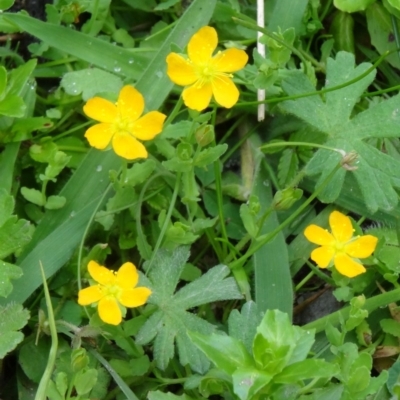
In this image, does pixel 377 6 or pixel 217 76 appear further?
pixel 377 6

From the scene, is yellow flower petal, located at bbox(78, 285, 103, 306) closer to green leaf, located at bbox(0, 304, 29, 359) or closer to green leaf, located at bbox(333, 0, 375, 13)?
green leaf, located at bbox(0, 304, 29, 359)

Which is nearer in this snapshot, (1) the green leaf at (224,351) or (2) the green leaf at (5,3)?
(1) the green leaf at (224,351)

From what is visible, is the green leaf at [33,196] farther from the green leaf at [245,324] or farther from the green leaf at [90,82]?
the green leaf at [245,324]

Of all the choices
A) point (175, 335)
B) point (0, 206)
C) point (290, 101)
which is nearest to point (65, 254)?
point (0, 206)

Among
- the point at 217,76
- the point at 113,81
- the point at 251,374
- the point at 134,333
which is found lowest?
the point at 134,333

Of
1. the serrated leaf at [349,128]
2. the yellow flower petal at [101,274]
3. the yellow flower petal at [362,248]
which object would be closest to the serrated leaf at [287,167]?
the serrated leaf at [349,128]

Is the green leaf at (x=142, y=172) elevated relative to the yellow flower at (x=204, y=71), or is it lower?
lower

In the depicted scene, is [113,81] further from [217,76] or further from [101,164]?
[217,76]

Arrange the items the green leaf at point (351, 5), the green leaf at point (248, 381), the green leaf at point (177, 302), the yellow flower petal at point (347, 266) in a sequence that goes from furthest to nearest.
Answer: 1. the green leaf at point (351, 5)
2. the yellow flower petal at point (347, 266)
3. the green leaf at point (177, 302)
4. the green leaf at point (248, 381)
